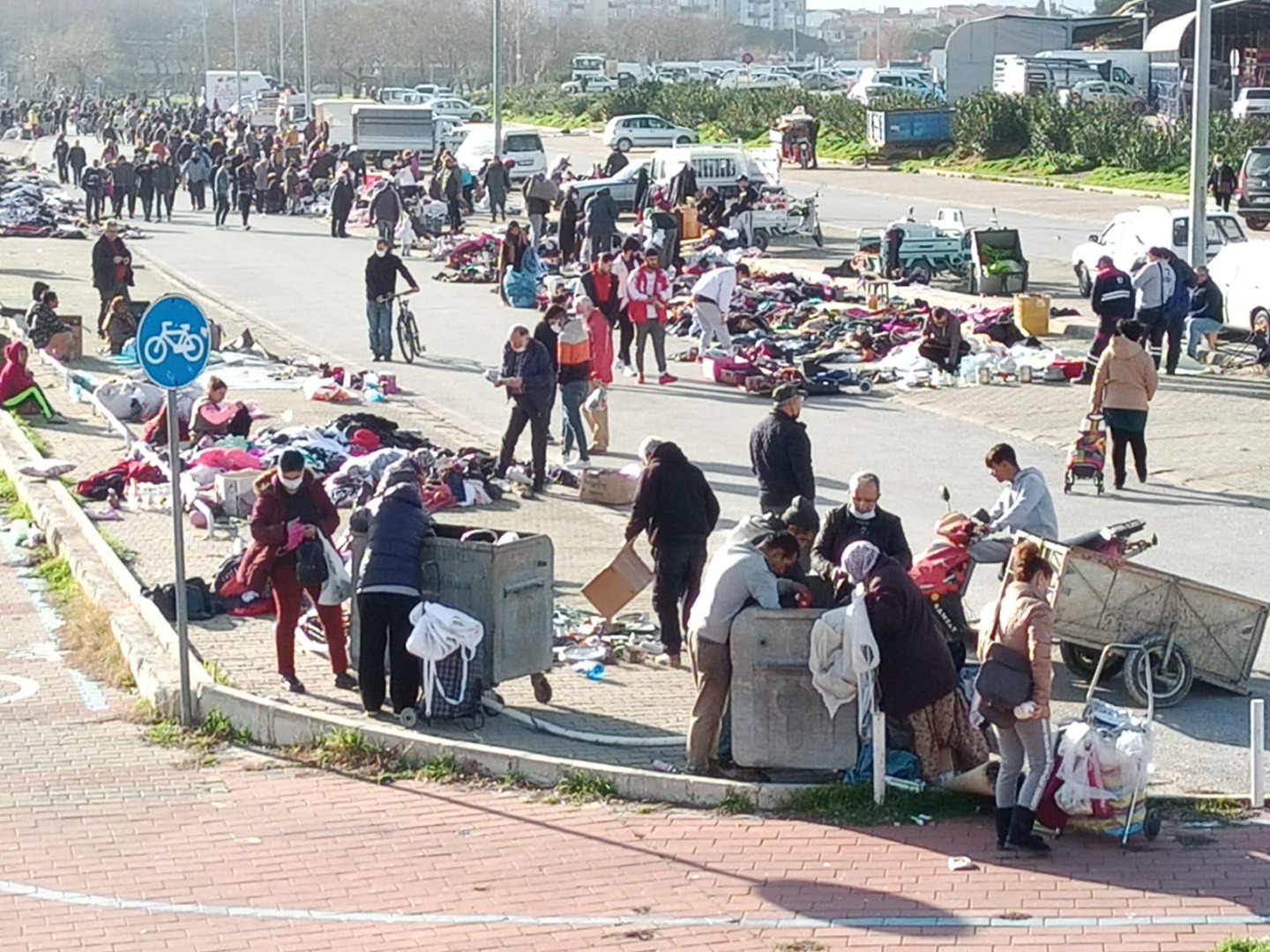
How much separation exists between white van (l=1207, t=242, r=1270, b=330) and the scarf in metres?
7.75

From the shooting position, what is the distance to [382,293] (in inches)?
1021

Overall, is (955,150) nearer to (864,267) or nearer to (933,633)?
(864,267)

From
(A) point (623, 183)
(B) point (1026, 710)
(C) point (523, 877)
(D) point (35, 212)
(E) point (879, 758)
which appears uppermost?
Answer: (A) point (623, 183)

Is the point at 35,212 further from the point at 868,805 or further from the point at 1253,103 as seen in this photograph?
the point at 868,805

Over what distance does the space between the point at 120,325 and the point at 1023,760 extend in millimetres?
19780

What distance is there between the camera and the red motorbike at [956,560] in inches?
492

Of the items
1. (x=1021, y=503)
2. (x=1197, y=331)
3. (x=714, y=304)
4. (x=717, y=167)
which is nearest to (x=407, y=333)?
(x=714, y=304)

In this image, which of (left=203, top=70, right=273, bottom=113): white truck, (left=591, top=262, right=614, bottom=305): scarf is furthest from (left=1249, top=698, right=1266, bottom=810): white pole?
(left=203, top=70, right=273, bottom=113): white truck

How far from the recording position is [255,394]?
23266mm

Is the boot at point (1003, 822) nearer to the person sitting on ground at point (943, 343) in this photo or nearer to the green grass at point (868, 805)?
the green grass at point (868, 805)

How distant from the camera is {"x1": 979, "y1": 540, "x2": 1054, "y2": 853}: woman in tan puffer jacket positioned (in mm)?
9430

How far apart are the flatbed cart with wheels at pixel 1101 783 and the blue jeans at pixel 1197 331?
15.9 metres

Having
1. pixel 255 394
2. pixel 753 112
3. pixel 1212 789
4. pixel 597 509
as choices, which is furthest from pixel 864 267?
pixel 753 112

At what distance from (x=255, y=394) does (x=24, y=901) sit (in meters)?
14.4
